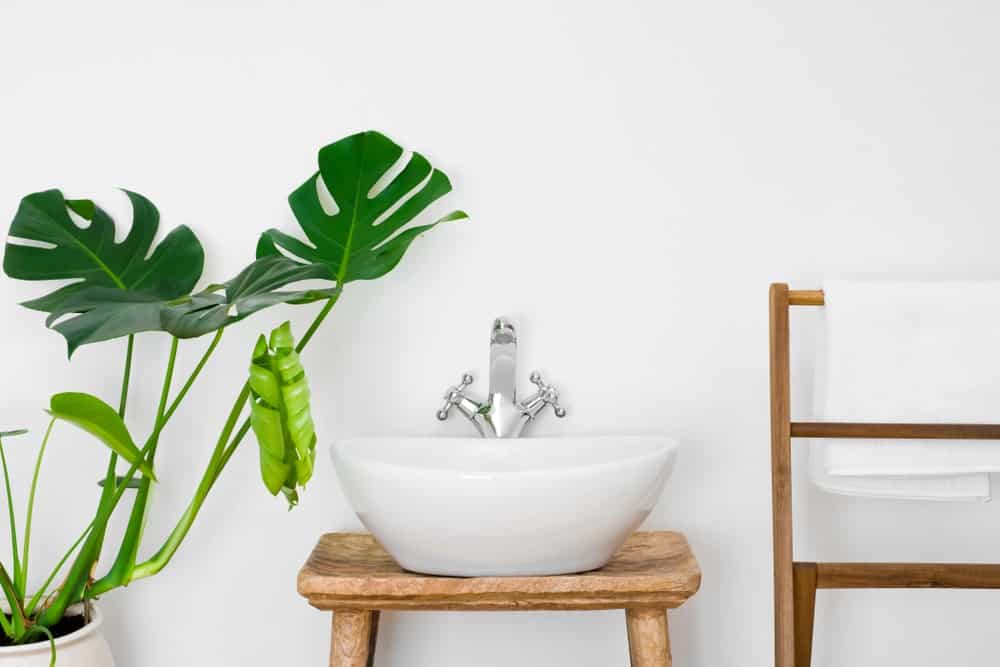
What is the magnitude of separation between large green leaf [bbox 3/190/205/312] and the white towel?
3.21 feet

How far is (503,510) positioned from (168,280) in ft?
2.15

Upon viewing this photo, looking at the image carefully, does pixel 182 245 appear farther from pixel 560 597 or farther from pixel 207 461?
pixel 560 597

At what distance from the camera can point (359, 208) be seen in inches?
61.5

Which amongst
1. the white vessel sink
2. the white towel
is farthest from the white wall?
the white vessel sink

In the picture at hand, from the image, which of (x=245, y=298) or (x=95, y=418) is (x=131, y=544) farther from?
(x=245, y=298)

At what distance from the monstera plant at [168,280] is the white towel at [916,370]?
62cm

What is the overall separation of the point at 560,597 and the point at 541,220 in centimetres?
61

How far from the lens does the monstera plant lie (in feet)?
4.26

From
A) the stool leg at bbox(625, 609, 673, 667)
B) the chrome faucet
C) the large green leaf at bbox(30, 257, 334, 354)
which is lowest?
the stool leg at bbox(625, 609, 673, 667)

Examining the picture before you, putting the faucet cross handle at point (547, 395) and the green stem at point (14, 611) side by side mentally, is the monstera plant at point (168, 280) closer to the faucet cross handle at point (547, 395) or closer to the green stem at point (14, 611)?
the green stem at point (14, 611)

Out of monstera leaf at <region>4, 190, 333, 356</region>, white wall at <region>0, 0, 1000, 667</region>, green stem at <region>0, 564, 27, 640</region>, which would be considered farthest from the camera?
white wall at <region>0, 0, 1000, 667</region>

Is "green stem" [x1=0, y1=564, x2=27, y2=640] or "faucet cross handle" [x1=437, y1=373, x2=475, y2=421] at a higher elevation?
"faucet cross handle" [x1=437, y1=373, x2=475, y2=421]

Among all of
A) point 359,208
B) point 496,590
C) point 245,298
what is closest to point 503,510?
point 496,590

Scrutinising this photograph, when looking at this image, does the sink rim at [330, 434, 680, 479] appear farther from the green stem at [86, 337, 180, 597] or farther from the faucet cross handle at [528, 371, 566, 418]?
the green stem at [86, 337, 180, 597]
